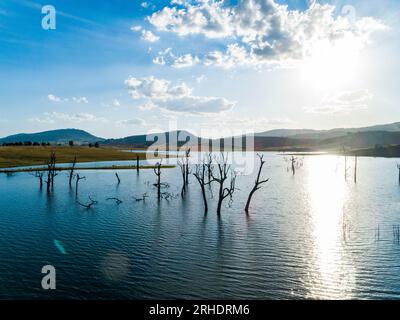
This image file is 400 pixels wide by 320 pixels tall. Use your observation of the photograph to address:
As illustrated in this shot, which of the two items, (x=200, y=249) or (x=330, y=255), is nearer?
(x=330, y=255)

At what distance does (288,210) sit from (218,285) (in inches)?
1127

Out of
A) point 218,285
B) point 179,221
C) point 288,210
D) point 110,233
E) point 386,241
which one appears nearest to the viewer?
point 218,285

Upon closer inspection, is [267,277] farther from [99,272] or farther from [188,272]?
[99,272]

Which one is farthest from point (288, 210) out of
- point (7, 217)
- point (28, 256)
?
point (7, 217)

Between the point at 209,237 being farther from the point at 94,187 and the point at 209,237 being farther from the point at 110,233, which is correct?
the point at 94,187

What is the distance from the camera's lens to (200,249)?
29.4m

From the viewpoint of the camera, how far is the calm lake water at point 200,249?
21375mm

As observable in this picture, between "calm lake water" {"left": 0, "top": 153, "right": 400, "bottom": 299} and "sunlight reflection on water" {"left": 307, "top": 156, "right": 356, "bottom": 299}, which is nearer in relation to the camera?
"calm lake water" {"left": 0, "top": 153, "right": 400, "bottom": 299}

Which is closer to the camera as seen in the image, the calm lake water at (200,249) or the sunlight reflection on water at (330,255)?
the calm lake water at (200,249)

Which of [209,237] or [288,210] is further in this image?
[288,210]

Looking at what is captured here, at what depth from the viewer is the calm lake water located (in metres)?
21.4

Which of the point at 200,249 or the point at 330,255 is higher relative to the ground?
the point at 200,249
